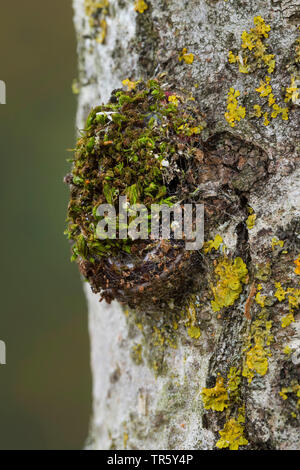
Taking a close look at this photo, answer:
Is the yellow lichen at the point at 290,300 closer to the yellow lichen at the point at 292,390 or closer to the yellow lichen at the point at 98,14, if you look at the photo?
the yellow lichen at the point at 292,390

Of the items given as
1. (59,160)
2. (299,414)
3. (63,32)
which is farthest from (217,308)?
(63,32)

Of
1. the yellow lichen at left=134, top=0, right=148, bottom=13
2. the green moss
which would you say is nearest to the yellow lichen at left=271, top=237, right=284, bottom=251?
the green moss

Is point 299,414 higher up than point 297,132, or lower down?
lower down

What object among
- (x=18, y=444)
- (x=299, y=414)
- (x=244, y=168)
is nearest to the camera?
(x=299, y=414)

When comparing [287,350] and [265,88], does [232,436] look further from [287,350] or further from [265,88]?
[265,88]

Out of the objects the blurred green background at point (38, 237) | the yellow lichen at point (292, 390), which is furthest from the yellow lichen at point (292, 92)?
the blurred green background at point (38, 237)

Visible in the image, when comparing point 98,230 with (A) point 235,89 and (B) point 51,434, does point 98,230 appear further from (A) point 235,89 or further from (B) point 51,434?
(B) point 51,434

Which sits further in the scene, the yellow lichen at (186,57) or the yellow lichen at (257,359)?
the yellow lichen at (186,57)
